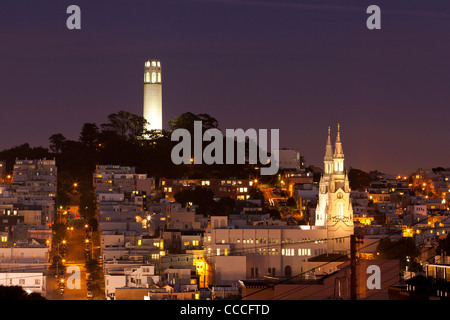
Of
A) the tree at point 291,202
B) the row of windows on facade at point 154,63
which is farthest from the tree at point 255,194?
the row of windows on facade at point 154,63

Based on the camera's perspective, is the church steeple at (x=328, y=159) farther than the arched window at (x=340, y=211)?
Yes

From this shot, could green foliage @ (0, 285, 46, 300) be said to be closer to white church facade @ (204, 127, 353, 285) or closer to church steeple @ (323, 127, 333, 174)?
white church facade @ (204, 127, 353, 285)

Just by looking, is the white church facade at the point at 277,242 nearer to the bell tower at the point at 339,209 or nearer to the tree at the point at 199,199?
the bell tower at the point at 339,209

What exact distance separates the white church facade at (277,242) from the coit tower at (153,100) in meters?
17.3

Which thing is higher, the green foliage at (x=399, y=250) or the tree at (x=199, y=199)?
the tree at (x=199, y=199)

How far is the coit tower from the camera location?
66.2 metres

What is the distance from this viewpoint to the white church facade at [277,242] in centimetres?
4434

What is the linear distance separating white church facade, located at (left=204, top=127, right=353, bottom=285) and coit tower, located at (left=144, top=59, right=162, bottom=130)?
17.3 m

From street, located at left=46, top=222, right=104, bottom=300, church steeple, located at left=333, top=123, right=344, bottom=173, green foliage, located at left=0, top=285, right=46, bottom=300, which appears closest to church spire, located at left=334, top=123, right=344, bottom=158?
church steeple, located at left=333, top=123, right=344, bottom=173

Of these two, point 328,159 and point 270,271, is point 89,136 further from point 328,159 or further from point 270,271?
point 270,271

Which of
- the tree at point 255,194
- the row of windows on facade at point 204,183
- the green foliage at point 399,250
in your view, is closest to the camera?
the green foliage at point 399,250

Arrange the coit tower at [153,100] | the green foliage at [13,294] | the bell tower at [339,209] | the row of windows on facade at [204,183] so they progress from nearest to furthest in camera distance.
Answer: the green foliage at [13,294] → the bell tower at [339,209] → the row of windows on facade at [204,183] → the coit tower at [153,100]

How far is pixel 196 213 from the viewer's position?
181 ft
